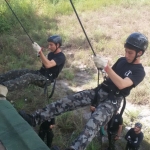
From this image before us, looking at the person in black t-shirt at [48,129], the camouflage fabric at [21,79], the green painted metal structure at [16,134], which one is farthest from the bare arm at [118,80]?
the camouflage fabric at [21,79]

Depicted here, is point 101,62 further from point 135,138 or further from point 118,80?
point 135,138

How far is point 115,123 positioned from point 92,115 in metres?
0.68

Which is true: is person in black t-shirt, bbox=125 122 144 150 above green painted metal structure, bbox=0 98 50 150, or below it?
below

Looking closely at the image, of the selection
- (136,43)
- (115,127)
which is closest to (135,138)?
(115,127)

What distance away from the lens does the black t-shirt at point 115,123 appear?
→ 163 inches

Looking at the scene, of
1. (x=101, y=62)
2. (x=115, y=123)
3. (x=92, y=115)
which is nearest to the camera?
(x=101, y=62)

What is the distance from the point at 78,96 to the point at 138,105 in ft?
7.71

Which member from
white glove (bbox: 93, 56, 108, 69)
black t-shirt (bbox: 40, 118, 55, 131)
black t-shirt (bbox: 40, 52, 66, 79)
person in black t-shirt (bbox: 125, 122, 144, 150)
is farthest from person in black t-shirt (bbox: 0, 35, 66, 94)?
person in black t-shirt (bbox: 125, 122, 144, 150)

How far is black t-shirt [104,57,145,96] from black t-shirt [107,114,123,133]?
39 cm

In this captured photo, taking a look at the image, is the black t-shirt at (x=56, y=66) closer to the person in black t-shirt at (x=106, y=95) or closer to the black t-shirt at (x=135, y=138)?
the person in black t-shirt at (x=106, y=95)

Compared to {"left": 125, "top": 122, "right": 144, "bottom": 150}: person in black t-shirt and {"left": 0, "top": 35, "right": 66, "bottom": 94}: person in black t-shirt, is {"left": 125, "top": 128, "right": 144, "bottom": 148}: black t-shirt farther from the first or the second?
{"left": 0, "top": 35, "right": 66, "bottom": 94}: person in black t-shirt

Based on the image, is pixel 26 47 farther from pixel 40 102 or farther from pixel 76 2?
pixel 76 2

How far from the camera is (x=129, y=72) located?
3.95 m

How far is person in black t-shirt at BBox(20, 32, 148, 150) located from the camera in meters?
3.62
